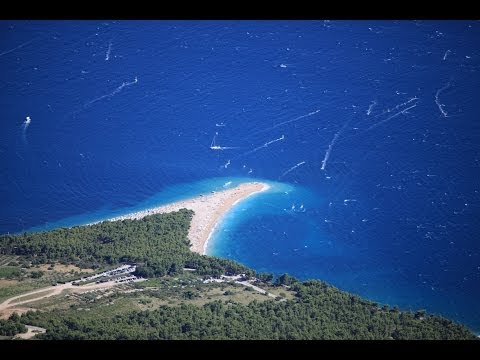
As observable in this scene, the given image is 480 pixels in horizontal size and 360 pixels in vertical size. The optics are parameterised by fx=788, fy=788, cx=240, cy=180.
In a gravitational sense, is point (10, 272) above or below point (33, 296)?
above

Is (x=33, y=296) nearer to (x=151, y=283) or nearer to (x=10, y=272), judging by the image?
(x=10, y=272)

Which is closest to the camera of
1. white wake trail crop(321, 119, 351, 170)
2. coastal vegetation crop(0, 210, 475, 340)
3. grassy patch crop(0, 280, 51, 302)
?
coastal vegetation crop(0, 210, 475, 340)

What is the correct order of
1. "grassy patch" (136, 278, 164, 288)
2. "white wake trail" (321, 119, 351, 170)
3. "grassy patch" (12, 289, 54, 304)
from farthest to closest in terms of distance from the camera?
"white wake trail" (321, 119, 351, 170) < "grassy patch" (136, 278, 164, 288) < "grassy patch" (12, 289, 54, 304)

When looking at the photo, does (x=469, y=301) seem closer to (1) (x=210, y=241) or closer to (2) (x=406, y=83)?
(1) (x=210, y=241)

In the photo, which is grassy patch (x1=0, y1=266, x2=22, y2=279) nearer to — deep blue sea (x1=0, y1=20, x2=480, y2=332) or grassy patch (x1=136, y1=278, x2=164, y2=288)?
grassy patch (x1=136, y1=278, x2=164, y2=288)

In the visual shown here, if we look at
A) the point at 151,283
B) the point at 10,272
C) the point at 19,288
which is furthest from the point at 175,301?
the point at 10,272

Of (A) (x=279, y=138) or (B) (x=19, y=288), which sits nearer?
(B) (x=19, y=288)

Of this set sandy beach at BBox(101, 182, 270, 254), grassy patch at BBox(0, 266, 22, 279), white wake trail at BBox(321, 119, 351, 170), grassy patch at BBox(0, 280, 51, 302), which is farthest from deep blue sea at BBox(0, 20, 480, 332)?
grassy patch at BBox(0, 280, 51, 302)
